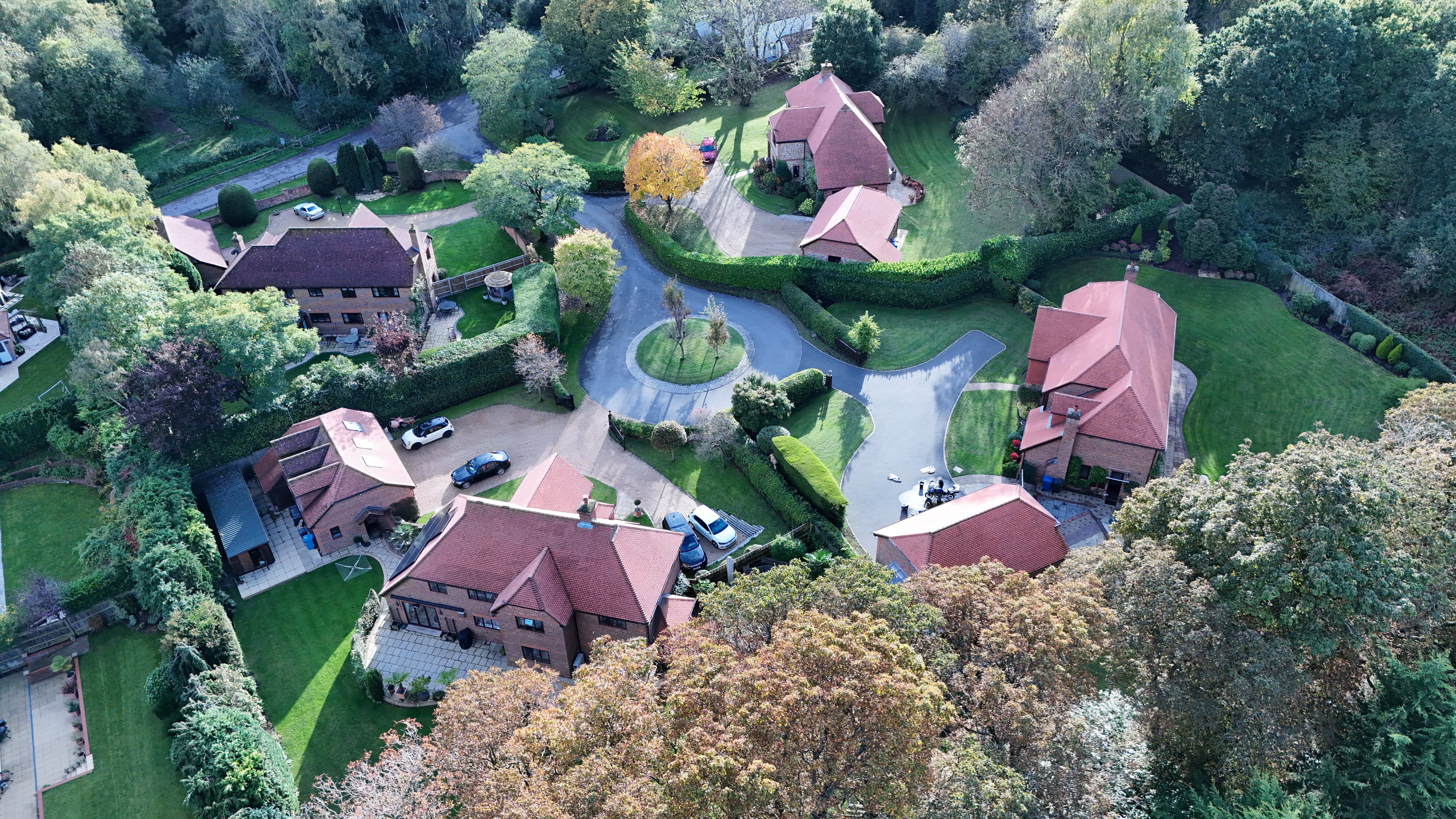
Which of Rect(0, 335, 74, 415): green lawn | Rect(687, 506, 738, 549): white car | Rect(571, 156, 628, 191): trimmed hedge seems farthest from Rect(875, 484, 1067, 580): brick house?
Rect(0, 335, 74, 415): green lawn

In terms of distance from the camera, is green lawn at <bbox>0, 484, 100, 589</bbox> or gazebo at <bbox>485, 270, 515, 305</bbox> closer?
green lawn at <bbox>0, 484, 100, 589</bbox>

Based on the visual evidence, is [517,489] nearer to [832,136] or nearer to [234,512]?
[234,512]

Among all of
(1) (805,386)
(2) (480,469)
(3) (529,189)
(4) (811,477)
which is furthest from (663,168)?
(4) (811,477)

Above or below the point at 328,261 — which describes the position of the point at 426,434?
below

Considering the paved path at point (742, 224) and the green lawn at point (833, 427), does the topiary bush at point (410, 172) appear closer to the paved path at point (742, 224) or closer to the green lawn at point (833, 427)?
the paved path at point (742, 224)

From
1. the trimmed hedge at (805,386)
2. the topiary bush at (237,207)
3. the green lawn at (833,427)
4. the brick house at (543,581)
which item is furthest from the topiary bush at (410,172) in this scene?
the brick house at (543,581)

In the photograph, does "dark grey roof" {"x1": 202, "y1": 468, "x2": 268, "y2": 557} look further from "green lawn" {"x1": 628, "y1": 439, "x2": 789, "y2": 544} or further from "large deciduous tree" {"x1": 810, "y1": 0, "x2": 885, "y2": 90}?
"large deciduous tree" {"x1": 810, "y1": 0, "x2": 885, "y2": 90}
